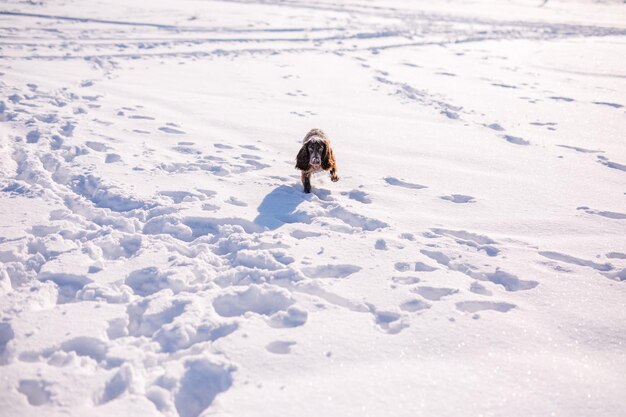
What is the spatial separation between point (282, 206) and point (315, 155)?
0.66m

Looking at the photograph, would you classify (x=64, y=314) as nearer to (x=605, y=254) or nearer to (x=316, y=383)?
(x=316, y=383)

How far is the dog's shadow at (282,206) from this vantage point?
14.0ft

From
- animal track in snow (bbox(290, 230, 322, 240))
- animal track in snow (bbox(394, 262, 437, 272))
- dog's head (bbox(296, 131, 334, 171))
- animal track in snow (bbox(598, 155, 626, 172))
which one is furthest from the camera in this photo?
animal track in snow (bbox(598, 155, 626, 172))

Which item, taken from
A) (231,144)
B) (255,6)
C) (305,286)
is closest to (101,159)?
(231,144)

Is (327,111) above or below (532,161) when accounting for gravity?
above

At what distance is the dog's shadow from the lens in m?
4.26

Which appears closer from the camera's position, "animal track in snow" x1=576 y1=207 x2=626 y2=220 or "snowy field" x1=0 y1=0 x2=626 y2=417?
"snowy field" x1=0 y1=0 x2=626 y2=417

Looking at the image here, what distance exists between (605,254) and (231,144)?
456cm

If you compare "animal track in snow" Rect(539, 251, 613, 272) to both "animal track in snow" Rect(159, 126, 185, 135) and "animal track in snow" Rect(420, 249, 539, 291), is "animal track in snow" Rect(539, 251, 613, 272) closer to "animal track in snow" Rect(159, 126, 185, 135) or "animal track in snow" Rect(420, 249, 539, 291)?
"animal track in snow" Rect(420, 249, 539, 291)

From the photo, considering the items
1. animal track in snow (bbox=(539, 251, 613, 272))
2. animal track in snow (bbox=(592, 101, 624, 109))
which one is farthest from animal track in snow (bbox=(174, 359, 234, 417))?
animal track in snow (bbox=(592, 101, 624, 109))

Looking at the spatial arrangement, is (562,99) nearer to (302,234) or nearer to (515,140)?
(515,140)

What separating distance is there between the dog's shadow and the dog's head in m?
0.31

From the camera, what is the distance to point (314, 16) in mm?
18922

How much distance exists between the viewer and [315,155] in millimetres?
4625
